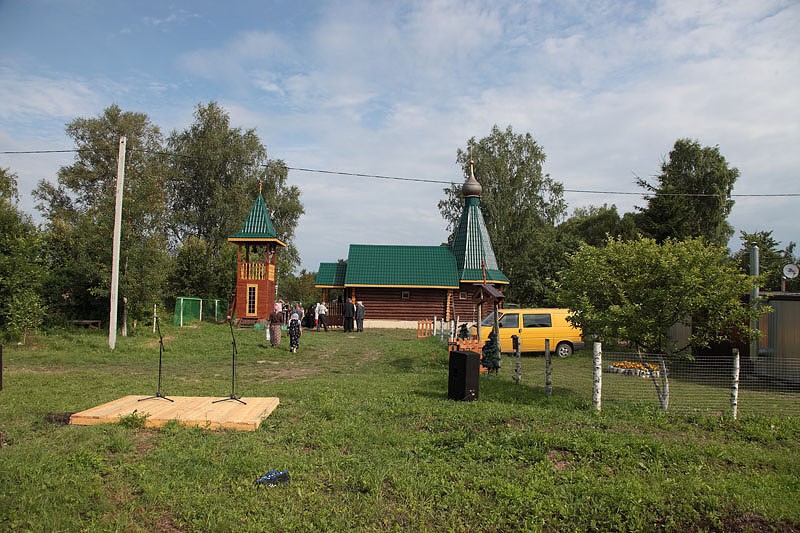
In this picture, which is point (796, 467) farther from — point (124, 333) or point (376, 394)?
point (124, 333)

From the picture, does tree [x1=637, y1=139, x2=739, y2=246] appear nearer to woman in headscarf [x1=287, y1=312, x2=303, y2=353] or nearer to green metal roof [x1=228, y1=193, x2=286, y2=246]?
green metal roof [x1=228, y1=193, x2=286, y2=246]

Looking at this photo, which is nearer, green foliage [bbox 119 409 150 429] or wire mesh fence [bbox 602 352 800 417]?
green foliage [bbox 119 409 150 429]

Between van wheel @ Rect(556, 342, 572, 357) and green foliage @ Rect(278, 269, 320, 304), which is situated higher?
green foliage @ Rect(278, 269, 320, 304)

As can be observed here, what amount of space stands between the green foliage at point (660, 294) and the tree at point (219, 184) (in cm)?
3123

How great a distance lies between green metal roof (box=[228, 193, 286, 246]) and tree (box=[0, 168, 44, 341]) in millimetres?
11449

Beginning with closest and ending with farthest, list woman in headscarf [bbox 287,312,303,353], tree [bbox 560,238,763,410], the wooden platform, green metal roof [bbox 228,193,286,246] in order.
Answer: the wooden platform < tree [bbox 560,238,763,410] < woman in headscarf [bbox 287,312,303,353] < green metal roof [bbox 228,193,286,246]

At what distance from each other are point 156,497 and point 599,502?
396 cm

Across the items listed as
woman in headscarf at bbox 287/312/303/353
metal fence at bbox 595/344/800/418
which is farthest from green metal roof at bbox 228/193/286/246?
metal fence at bbox 595/344/800/418

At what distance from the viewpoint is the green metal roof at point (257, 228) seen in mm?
28172

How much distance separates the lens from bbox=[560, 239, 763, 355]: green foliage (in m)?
9.22

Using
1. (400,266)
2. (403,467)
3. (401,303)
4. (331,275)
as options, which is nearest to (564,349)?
(403,467)

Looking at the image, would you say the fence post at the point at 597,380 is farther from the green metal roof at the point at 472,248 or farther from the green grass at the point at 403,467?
the green metal roof at the point at 472,248

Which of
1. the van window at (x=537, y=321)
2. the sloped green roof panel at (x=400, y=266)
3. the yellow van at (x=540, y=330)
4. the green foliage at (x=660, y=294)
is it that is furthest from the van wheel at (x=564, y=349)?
the sloped green roof panel at (x=400, y=266)

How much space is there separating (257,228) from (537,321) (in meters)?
16.6
